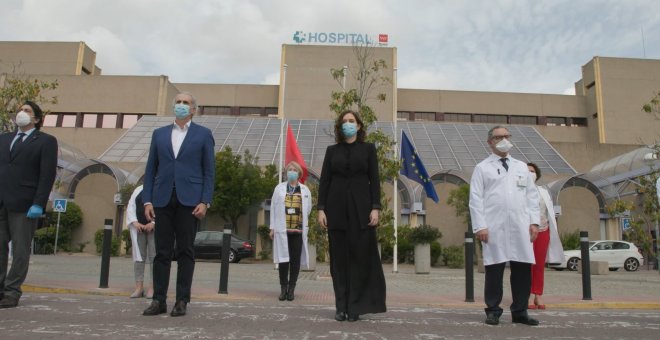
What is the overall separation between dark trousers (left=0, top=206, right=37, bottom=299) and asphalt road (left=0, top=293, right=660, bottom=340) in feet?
1.12

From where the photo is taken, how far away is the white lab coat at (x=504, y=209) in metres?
5.23

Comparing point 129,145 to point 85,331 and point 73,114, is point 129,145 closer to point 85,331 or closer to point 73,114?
point 73,114

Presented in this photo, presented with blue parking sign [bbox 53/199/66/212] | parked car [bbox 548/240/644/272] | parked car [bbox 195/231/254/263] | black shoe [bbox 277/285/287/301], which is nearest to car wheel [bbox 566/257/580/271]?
parked car [bbox 548/240/644/272]

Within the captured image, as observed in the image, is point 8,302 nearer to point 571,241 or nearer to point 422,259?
point 422,259

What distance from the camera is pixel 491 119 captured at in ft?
183

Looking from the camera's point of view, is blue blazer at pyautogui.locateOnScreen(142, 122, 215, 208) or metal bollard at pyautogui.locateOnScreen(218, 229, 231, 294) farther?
metal bollard at pyautogui.locateOnScreen(218, 229, 231, 294)

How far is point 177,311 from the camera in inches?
195

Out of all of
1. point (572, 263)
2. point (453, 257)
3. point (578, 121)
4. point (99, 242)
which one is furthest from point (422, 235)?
point (578, 121)

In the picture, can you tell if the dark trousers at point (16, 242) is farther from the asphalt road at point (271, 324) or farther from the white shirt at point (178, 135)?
the white shirt at point (178, 135)

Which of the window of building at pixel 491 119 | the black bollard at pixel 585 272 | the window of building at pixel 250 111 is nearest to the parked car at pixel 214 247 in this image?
the black bollard at pixel 585 272

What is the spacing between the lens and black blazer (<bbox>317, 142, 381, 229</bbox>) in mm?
5320

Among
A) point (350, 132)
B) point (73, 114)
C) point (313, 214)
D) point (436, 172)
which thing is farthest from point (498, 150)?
point (73, 114)

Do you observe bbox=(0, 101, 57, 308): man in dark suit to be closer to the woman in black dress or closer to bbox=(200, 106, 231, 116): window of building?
the woman in black dress

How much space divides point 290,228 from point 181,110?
9.35 feet
